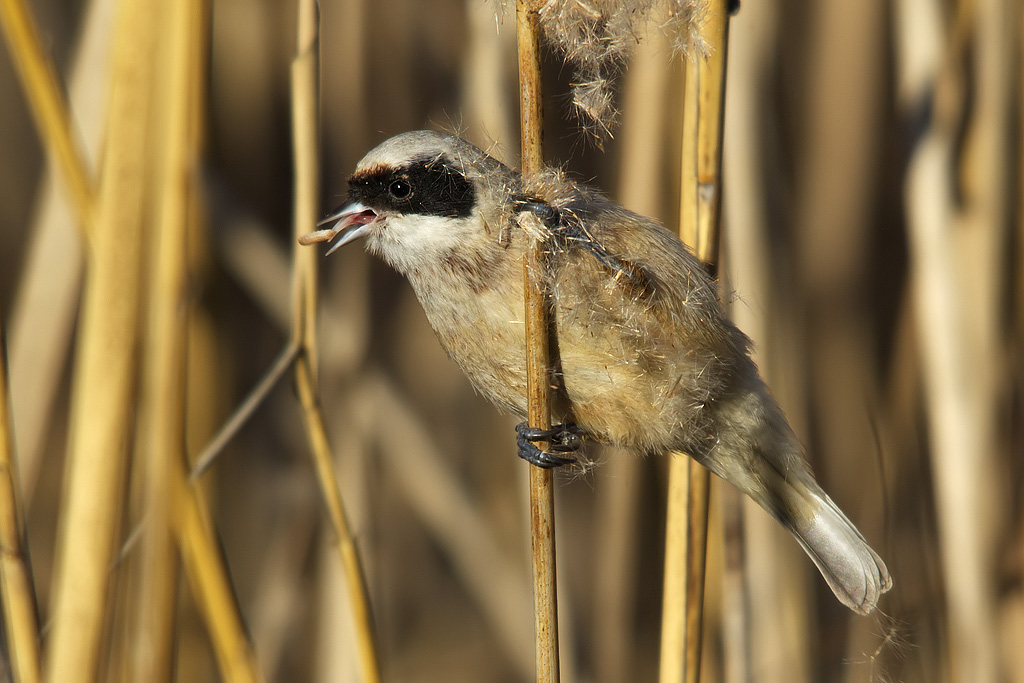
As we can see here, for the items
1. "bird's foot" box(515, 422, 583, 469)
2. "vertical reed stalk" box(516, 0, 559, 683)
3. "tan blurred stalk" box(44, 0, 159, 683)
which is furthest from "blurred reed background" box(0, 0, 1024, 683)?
"bird's foot" box(515, 422, 583, 469)

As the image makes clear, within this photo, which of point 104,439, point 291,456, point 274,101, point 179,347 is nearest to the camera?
point 104,439

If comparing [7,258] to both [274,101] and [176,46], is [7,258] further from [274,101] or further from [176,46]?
[176,46]

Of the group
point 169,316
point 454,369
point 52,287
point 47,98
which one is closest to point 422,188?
point 169,316

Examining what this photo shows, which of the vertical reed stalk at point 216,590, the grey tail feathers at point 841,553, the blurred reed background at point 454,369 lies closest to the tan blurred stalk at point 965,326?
the blurred reed background at point 454,369

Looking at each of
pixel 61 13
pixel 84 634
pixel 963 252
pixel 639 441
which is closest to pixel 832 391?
pixel 963 252

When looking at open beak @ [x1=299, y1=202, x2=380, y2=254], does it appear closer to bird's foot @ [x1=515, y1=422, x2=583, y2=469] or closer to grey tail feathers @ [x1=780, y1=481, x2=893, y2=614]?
bird's foot @ [x1=515, y1=422, x2=583, y2=469]

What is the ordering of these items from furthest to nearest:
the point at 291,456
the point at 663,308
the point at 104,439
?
the point at 291,456, the point at 663,308, the point at 104,439
